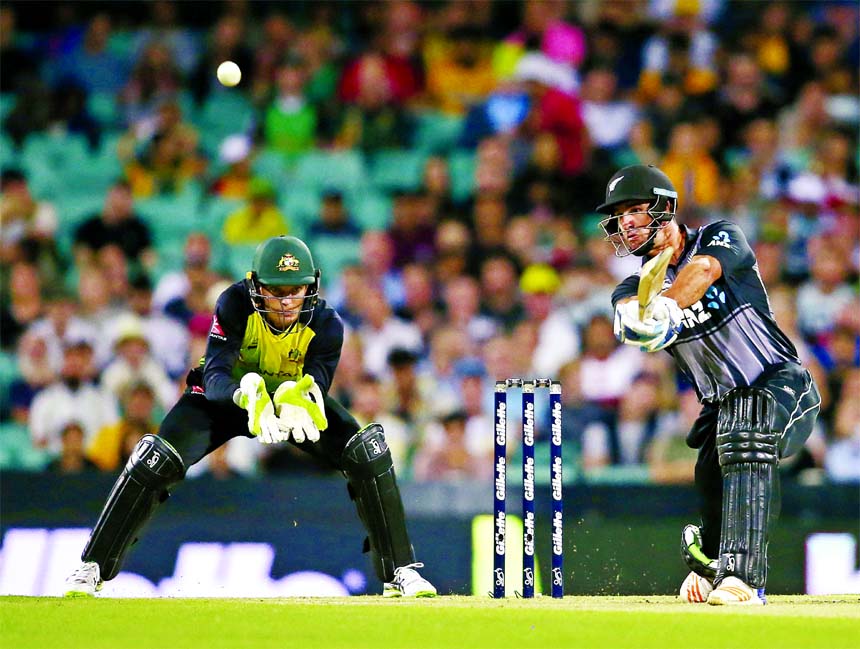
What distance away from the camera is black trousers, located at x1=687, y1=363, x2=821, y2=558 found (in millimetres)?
6125

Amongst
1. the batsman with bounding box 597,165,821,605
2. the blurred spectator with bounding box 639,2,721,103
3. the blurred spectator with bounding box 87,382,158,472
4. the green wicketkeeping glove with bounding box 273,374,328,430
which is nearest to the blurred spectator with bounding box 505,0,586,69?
the blurred spectator with bounding box 639,2,721,103

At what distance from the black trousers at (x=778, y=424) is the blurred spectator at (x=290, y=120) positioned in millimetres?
7312

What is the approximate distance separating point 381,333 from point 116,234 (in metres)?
2.68

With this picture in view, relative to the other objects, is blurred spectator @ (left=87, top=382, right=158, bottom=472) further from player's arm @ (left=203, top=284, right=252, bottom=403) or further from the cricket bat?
the cricket bat

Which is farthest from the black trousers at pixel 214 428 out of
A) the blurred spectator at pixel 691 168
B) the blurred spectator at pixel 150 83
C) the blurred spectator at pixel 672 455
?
the blurred spectator at pixel 150 83

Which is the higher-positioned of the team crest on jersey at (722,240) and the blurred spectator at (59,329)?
the blurred spectator at (59,329)

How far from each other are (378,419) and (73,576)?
13.2ft

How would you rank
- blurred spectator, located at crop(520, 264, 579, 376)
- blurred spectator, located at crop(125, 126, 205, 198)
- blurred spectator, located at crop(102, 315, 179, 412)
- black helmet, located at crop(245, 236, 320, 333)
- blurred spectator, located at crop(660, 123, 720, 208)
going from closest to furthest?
black helmet, located at crop(245, 236, 320, 333), blurred spectator, located at crop(102, 315, 179, 412), blurred spectator, located at crop(520, 264, 579, 376), blurred spectator, located at crop(660, 123, 720, 208), blurred spectator, located at crop(125, 126, 205, 198)

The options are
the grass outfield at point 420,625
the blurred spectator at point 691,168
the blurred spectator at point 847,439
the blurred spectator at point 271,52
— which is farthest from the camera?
the blurred spectator at point 271,52

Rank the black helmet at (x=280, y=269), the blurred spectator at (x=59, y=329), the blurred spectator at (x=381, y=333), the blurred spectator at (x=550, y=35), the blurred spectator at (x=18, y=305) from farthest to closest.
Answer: the blurred spectator at (x=550, y=35) → the blurred spectator at (x=18, y=305) → the blurred spectator at (x=59, y=329) → the blurred spectator at (x=381, y=333) → the black helmet at (x=280, y=269)

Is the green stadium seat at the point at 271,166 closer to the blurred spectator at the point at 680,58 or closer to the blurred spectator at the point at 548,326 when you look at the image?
the blurred spectator at the point at 548,326

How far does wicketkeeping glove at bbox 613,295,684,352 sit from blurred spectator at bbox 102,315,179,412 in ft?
18.5

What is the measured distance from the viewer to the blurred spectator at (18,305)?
11742 mm

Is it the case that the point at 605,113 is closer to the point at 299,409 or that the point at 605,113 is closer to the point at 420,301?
the point at 420,301
